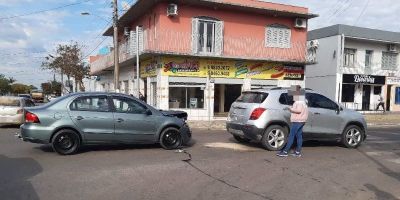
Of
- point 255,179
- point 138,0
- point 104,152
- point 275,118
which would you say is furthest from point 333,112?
point 138,0

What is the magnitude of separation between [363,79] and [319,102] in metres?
23.4

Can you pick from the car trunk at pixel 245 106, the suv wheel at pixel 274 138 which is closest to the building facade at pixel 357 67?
the car trunk at pixel 245 106

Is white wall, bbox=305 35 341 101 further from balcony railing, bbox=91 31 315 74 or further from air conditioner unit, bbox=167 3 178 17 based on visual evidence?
air conditioner unit, bbox=167 3 178 17

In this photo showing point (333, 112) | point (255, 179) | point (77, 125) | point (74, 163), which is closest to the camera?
point (255, 179)

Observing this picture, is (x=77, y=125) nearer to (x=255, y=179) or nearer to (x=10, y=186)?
(x=10, y=186)

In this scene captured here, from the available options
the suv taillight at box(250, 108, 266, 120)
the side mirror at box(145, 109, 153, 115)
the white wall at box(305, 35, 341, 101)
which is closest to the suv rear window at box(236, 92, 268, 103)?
the suv taillight at box(250, 108, 266, 120)

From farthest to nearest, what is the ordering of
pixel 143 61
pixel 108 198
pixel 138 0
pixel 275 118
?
pixel 143 61, pixel 138 0, pixel 275 118, pixel 108 198

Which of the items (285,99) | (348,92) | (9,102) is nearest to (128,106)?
(285,99)

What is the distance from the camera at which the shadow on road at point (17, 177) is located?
624 cm

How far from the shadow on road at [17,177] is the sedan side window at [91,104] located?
1634mm

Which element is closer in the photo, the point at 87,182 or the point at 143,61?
the point at 87,182

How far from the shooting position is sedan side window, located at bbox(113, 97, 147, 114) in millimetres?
10375

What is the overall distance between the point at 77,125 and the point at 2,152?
6.78ft

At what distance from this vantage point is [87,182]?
7.08 meters
